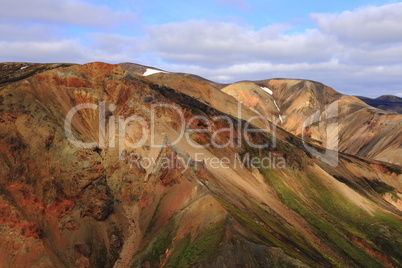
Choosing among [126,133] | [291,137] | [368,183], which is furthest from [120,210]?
[368,183]

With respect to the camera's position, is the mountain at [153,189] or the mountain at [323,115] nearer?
the mountain at [153,189]

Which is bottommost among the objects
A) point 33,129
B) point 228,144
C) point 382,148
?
point 382,148

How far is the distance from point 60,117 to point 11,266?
2084 centimetres

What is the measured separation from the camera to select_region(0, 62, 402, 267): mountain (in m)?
38.2

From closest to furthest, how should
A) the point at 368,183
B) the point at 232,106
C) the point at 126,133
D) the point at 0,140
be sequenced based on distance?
the point at 0,140, the point at 126,133, the point at 368,183, the point at 232,106

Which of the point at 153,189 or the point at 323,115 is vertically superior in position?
the point at 153,189

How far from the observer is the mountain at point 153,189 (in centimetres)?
3822

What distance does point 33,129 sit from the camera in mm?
47531

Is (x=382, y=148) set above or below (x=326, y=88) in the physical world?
below

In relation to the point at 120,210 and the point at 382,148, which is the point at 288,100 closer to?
the point at 382,148

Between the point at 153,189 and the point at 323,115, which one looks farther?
the point at 323,115

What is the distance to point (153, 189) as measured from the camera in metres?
48.6

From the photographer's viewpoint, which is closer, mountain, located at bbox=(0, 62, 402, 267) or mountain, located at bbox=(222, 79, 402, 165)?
mountain, located at bbox=(0, 62, 402, 267)

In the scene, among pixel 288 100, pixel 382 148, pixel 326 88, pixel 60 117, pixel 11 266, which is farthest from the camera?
pixel 326 88
